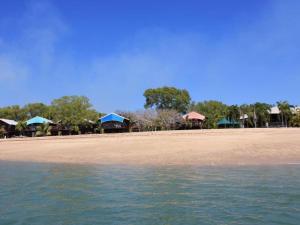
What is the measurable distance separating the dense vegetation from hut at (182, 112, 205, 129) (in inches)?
59.2

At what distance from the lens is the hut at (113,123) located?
9088 centimetres

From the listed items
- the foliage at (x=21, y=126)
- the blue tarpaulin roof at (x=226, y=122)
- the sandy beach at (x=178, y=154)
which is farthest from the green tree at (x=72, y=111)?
the sandy beach at (x=178, y=154)

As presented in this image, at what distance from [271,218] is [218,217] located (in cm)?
137

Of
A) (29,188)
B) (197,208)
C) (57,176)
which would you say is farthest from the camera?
(57,176)

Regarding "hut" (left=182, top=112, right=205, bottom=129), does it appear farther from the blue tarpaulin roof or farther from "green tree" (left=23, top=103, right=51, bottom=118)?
"green tree" (left=23, top=103, right=51, bottom=118)

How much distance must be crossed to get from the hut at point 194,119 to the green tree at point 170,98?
5833 millimetres

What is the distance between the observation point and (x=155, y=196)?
15.1m

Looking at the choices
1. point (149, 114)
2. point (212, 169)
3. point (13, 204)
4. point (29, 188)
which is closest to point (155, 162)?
point (212, 169)

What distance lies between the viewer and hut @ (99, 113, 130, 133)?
298 feet

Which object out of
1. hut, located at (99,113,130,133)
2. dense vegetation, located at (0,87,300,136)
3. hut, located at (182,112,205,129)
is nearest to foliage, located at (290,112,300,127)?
dense vegetation, located at (0,87,300,136)

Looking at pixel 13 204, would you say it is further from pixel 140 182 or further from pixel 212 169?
pixel 212 169

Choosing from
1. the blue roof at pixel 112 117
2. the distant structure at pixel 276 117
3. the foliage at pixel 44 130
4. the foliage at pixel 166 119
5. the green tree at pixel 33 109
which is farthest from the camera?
the green tree at pixel 33 109

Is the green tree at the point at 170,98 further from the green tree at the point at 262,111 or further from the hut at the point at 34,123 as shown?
the hut at the point at 34,123

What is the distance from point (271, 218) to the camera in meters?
11.2
